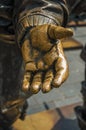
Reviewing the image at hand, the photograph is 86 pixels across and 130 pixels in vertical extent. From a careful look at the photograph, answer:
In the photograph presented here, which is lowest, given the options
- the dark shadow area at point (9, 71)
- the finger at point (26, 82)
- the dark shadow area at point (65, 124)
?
the dark shadow area at point (65, 124)

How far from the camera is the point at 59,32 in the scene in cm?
116

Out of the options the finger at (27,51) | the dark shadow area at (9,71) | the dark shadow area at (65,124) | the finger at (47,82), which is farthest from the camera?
the dark shadow area at (65,124)

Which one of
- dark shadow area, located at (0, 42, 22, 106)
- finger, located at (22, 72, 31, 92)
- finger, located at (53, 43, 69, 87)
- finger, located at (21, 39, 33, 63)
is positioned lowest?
dark shadow area, located at (0, 42, 22, 106)

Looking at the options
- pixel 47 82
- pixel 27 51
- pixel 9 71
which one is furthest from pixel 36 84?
pixel 9 71

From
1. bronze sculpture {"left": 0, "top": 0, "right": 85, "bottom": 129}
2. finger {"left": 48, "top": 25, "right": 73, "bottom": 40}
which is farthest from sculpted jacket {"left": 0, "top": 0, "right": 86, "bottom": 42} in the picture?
finger {"left": 48, "top": 25, "right": 73, "bottom": 40}

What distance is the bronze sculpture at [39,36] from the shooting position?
3.85 ft

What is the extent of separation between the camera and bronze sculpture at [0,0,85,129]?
1173mm

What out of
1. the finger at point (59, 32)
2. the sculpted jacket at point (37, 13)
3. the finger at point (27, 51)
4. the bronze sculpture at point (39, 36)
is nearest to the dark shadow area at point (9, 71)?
the bronze sculpture at point (39, 36)

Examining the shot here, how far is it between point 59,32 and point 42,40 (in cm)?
10

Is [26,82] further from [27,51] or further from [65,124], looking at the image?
[65,124]

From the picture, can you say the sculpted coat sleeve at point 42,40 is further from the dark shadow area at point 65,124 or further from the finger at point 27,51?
the dark shadow area at point 65,124

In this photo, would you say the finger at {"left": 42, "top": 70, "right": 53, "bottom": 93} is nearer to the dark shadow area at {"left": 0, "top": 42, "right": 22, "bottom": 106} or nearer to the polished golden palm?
the polished golden palm

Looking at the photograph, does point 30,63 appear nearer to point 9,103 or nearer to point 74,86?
point 9,103

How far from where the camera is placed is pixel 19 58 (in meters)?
1.82
